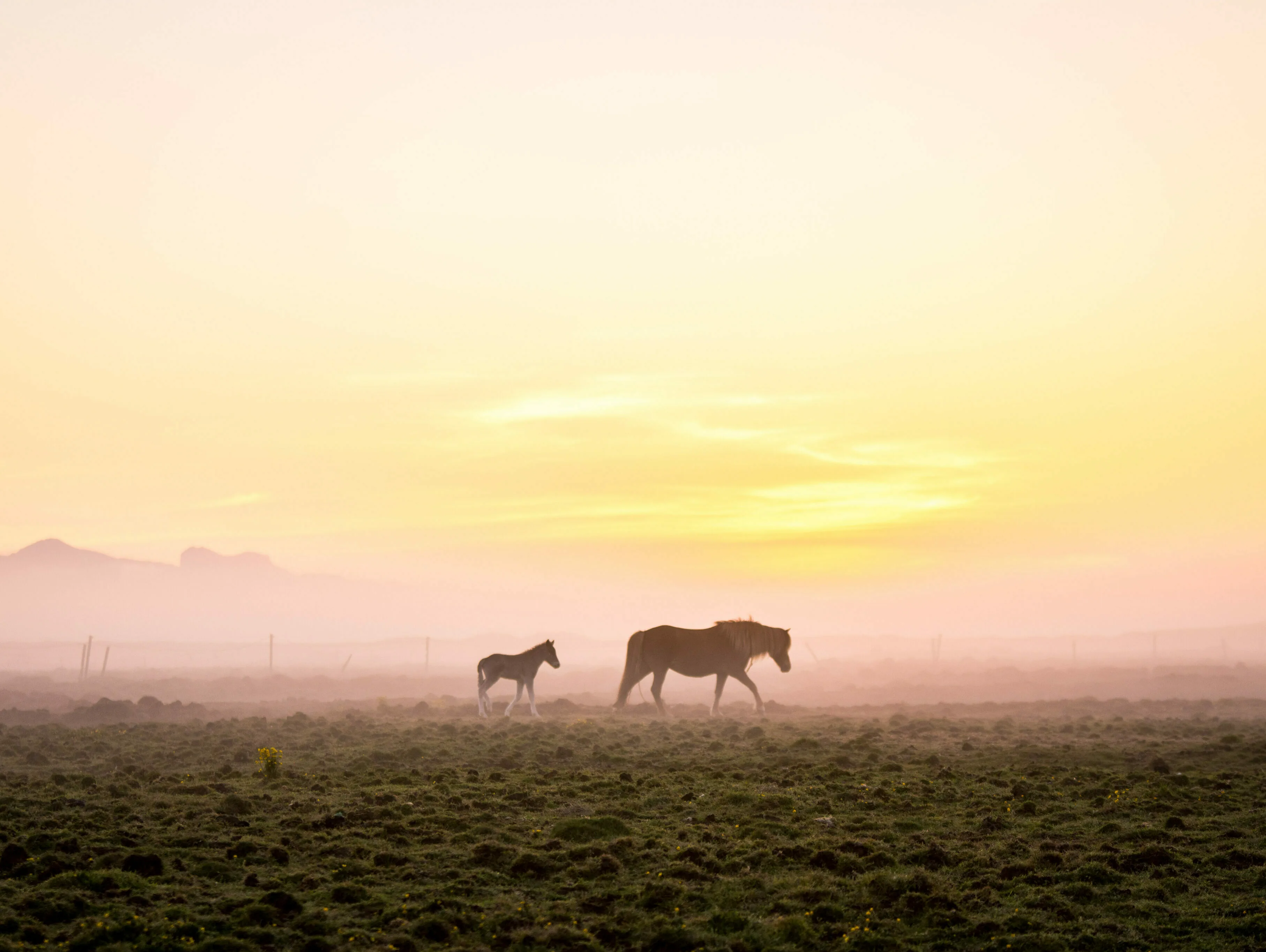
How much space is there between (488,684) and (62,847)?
20.0 meters

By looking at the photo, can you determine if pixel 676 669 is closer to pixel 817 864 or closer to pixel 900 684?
pixel 817 864

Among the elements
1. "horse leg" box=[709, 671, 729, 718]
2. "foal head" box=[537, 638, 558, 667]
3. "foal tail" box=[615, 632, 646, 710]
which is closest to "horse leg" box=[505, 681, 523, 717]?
"foal head" box=[537, 638, 558, 667]

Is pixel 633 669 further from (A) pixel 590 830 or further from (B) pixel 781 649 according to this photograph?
(A) pixel 590 830

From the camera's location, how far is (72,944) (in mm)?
9430

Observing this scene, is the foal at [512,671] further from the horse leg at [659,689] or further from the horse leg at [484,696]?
the horse leg at [659,689]

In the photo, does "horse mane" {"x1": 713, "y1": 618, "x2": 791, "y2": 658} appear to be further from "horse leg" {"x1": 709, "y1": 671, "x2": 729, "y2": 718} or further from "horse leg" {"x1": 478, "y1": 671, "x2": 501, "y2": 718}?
"horse leg" {"x1": 478, "y1": 671, "x2": 501, "y2": 718}

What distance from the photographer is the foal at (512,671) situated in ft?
103

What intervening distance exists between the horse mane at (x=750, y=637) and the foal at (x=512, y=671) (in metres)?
5.88

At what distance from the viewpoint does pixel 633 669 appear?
1234 inches

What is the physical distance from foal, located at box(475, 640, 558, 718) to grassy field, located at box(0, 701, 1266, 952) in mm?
8815

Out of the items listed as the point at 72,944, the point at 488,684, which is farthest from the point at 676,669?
the point at 72,944

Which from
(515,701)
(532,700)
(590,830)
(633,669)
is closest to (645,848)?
(590,830)

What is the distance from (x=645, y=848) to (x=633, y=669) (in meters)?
18.1

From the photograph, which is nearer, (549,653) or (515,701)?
(515,701)
